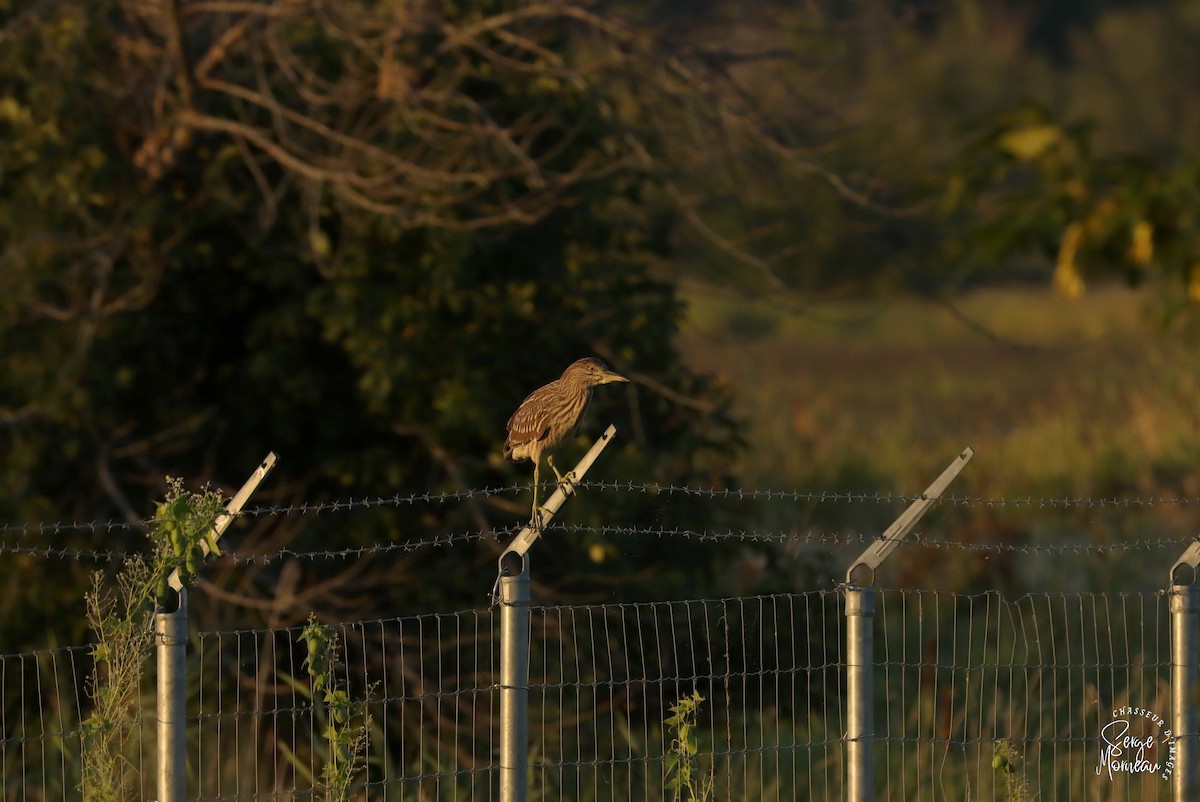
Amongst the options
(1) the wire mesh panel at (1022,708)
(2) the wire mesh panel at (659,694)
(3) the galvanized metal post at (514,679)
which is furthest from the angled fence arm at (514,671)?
(2) the wire mesh panel at (659,694)

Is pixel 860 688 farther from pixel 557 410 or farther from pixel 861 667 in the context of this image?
pixel 557 410

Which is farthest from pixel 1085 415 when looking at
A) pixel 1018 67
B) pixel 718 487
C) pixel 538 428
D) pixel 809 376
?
pixel 1018 67

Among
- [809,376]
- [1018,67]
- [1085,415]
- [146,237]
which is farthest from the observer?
[1018,67]

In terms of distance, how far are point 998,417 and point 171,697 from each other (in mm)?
18995

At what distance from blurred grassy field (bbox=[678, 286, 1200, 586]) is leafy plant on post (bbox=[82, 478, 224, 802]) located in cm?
426

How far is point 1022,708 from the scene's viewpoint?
30.8 ft

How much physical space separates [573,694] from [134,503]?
2501mm

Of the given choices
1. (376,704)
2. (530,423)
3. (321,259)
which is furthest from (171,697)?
(321,259)

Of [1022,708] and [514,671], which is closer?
[514,671]

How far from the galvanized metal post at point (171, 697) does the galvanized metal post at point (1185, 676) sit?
118 inches

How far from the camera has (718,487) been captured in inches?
394

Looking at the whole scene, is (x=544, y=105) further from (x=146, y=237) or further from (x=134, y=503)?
(x=134, y=503)

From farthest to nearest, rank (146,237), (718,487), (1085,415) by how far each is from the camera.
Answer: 1. (1085,415)
2. (718,487)
3. (146,237)

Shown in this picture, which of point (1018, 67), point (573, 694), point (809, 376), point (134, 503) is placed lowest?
point (573, 694)
